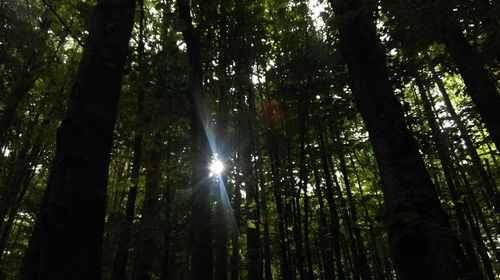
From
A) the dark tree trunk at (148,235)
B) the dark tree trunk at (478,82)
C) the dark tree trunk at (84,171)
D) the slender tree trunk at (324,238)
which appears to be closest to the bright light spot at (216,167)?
the dark tree trunk at (148,235)

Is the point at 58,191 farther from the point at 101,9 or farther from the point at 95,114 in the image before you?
the point at 101,9

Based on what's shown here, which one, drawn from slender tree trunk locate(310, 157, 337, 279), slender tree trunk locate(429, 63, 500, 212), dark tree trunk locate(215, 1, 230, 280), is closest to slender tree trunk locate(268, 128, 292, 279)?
dark tree trunk locate(215, 1, 230, 280)

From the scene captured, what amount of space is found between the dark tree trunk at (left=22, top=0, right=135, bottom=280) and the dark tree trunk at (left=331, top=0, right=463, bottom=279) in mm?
1738

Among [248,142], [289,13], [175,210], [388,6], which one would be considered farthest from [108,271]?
[388,6]

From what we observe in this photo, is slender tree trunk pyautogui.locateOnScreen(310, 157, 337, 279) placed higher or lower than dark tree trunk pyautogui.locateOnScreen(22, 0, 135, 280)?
higher

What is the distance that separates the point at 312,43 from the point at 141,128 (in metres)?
4.61

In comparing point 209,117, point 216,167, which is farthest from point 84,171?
point 209,117

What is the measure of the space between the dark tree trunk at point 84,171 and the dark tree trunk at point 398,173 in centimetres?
174

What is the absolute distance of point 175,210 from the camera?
7.07 metres

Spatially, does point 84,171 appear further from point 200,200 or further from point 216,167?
point 216,167

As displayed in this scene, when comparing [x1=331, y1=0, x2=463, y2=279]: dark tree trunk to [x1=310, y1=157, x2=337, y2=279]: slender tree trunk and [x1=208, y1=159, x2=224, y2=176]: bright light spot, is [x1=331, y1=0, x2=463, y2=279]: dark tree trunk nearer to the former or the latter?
[x1=208, y1=159, x2=224, y2=176]: bright light spot

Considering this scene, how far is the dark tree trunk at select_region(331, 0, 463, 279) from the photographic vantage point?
2254 millimetres

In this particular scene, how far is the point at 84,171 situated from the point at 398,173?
2.09 metres

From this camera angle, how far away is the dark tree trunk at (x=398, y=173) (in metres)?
2.25
